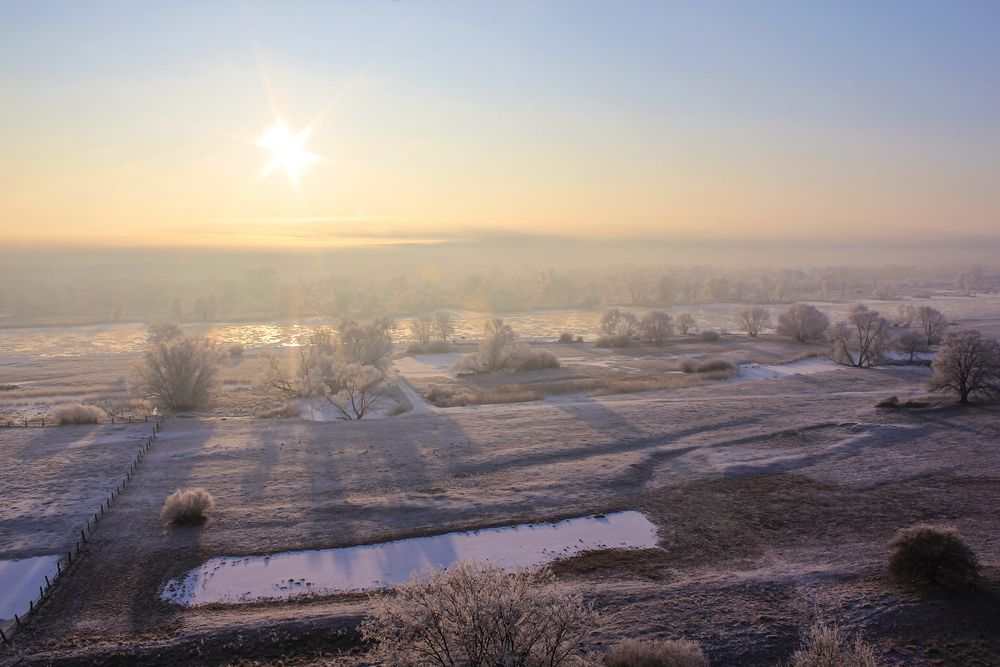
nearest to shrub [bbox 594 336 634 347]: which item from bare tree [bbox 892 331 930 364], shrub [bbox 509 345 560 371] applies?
shrub [bbox 509 345 560 371]

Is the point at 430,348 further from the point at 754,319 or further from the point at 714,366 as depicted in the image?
the point at 754,319

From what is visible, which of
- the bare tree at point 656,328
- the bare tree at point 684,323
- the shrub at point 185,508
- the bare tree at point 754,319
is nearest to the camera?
the shrub at point 185,508

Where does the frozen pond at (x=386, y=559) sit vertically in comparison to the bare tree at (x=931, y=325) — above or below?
below

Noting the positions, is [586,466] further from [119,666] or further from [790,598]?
[119,666]

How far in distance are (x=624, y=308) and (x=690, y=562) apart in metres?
101

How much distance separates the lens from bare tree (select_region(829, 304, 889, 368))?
55.2 meters

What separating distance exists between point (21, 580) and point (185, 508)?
16.5 ft

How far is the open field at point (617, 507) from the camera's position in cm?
1478

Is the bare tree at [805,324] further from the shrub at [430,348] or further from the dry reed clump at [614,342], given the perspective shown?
the shrub at [430,348]

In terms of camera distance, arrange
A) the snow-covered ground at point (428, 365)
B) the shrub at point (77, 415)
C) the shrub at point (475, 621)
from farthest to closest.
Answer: the snow-covered ground at point (428, 365)
the shrub at point (77, 415)
the shrub at point (475, 621)

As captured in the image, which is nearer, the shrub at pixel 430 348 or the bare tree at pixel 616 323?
the shrub at pixel 430 348

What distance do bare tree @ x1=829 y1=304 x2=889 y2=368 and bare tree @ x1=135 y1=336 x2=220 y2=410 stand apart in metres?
59.4

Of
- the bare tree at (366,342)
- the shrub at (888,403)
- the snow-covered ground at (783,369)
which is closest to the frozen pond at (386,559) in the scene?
the shrub at (888,403)

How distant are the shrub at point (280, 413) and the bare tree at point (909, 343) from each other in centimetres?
5955
